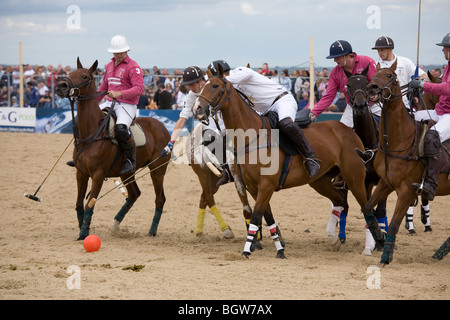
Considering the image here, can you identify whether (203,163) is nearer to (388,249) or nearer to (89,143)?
(89,143)

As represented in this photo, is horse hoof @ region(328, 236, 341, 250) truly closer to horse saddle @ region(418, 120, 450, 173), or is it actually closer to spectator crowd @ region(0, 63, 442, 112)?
horse saddle @ region(418, 120, 450, 173)

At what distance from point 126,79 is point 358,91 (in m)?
3.65

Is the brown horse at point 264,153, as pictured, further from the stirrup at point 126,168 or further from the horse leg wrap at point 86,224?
the horse leg wrap at point 86,224

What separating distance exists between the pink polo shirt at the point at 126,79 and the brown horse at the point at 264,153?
2134 millimetres

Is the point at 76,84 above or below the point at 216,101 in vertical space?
above

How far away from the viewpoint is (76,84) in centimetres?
873

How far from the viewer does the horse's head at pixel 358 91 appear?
7.48m

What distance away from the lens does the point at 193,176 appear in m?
15.2

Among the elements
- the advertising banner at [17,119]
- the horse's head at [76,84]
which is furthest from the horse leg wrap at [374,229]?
the advertising banner at [17,119]

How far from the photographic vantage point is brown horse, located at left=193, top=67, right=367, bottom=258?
24.5 feet

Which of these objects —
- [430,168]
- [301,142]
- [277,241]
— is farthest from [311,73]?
[430,168]

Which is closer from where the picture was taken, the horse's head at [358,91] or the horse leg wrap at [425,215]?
the horse's head at [358,91]

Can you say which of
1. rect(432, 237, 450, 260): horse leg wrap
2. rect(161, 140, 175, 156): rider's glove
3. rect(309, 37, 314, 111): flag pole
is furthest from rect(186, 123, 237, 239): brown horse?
rect(309, 37, 314, 111): flag pole
